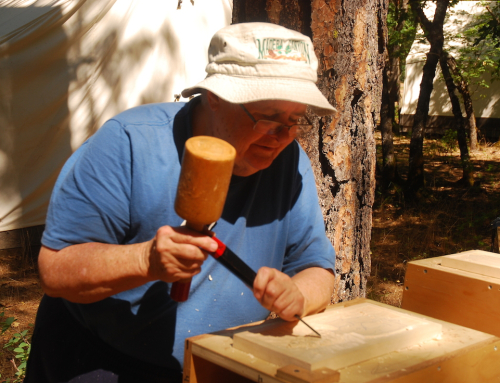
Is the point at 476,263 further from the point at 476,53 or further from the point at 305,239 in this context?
the point at 476,53

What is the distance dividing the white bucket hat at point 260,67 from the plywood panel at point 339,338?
2.20 feet

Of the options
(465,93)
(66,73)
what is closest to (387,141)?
(465,93)

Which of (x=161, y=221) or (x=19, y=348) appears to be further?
(x=19, y=348)

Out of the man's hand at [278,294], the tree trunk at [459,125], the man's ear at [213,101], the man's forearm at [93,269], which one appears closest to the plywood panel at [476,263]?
the man's hand at [278,294]

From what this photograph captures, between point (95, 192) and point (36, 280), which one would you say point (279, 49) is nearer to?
point (95, 192)

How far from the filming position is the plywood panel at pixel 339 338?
124cm

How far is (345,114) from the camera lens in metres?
2.48

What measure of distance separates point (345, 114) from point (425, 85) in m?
5.32

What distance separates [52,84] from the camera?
4922 millimetres

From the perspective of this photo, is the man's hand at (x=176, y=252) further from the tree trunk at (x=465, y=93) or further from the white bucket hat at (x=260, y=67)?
the tree trunk at (x=465, y=93)

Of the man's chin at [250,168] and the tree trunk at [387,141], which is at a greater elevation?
the man's chin at [250,168]

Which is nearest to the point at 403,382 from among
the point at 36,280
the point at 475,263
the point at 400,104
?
the point at 475,263

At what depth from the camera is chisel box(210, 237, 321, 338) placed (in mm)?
1349

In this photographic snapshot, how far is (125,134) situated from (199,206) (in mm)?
381
